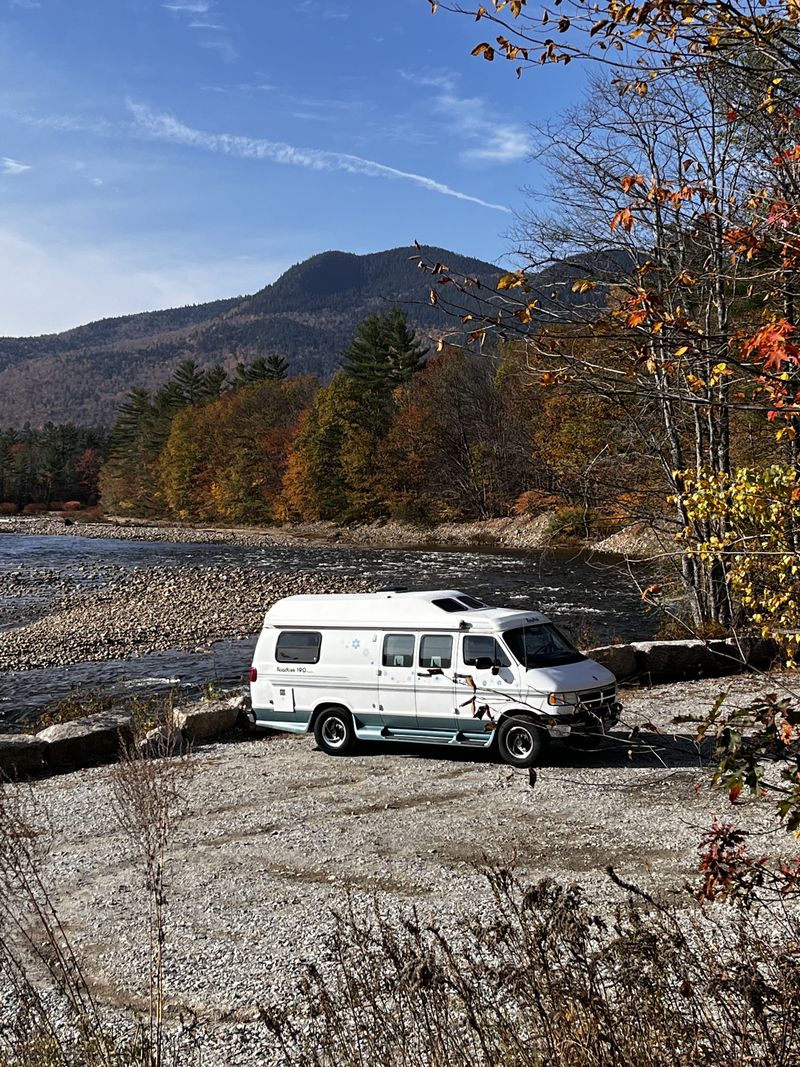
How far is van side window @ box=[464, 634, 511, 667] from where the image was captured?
12.4 m

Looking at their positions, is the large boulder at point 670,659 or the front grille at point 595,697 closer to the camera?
A: the front grille at point 595,697

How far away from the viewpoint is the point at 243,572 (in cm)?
4047

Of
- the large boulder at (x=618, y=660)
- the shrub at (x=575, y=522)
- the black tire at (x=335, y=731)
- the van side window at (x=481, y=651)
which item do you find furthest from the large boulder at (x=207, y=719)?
the shrub at (x=575, y=522)

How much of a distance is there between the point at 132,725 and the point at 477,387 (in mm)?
54484

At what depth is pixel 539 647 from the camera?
41.2 ft

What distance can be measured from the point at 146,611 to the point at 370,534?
34949mm

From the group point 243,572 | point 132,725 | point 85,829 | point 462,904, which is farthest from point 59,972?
point 243,572

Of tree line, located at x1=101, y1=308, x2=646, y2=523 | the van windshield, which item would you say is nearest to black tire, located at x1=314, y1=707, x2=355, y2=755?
the van windshield

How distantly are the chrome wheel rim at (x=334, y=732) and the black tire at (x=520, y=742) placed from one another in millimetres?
2547

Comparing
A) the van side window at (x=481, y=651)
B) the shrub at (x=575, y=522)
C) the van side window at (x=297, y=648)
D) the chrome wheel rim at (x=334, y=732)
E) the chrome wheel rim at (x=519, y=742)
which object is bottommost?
the chrome wheel rim at (x=334, y=732)

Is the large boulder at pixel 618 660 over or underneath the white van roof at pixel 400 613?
underneath

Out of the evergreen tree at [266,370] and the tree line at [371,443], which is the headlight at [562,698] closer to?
the tree line at [371,443]

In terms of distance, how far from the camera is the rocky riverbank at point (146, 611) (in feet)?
82.0

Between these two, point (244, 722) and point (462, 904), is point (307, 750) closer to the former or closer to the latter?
point (244, 722)
